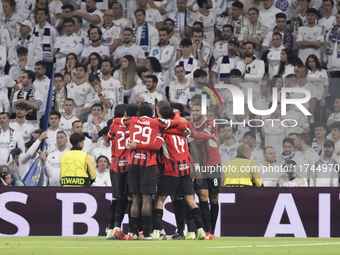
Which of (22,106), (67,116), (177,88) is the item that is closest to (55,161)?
(67,116)

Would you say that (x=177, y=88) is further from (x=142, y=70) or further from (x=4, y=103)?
(x=4, y=103)

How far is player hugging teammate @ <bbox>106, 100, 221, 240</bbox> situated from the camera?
750cm

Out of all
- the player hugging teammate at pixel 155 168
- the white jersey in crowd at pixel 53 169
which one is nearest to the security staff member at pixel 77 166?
the white jersey in crowd at pixel 53 169

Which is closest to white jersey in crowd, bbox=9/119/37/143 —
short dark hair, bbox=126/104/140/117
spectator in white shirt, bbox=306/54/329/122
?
short dark hair, bbox=126/104/140/117

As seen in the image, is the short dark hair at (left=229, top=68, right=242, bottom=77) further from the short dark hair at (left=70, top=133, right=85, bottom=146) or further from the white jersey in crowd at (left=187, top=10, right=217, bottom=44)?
the short dark hair at (left=70, top=133, right=85, bottom=146)

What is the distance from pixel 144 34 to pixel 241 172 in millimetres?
5330

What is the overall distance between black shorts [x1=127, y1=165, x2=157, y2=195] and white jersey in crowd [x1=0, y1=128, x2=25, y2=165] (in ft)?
15.2

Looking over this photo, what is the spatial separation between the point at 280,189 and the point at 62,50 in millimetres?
6772

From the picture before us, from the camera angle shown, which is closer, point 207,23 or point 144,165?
point 144,165

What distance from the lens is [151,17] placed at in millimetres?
14070

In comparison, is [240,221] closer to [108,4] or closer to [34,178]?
[34,178]

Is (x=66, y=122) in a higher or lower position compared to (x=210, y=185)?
higher

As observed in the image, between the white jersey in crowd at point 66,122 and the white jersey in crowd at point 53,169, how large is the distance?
1.10m

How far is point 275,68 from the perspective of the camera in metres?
12.6
